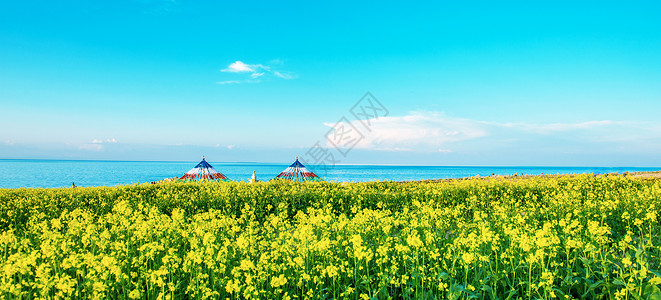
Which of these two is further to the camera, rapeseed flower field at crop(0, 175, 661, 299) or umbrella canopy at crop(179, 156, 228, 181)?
umbrella canopy at crop(179, 156, 228, 181)

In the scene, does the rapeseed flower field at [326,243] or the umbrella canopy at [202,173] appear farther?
the umbrella canopy at [202,173]

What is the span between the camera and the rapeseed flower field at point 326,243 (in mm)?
3703

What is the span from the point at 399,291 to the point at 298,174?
1993cm

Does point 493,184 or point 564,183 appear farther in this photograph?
point 564,183

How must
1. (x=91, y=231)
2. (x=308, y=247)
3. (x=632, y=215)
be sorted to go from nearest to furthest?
(x=308, y=247) → (x=91, y=231) → (x=632, y=215)

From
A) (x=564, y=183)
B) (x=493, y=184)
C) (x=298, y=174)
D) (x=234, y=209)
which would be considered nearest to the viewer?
(x=234, y=209)

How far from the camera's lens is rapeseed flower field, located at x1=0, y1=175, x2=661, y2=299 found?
3703 millimetres

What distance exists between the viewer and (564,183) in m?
13.6

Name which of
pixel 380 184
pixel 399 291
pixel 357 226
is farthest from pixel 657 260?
pixel 380 184

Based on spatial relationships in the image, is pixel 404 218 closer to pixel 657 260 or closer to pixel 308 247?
pixel 308 247

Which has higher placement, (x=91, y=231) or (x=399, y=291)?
(x=91, y=231)

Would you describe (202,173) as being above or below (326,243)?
below

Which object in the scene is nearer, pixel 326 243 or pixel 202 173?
pixel 326 243

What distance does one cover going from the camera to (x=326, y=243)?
399 cm
